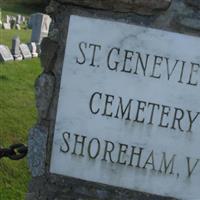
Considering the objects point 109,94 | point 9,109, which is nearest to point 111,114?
point 109,94

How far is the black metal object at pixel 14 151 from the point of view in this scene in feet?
11.2

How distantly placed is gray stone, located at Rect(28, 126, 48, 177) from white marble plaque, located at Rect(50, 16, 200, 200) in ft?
0.28

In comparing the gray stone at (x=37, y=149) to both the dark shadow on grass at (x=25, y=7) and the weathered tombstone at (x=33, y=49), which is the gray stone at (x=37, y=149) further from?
the dark shadow on grass at (x=25, y=7)

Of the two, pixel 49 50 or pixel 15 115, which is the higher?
pixel 49 50

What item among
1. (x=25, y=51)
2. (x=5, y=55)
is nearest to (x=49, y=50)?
(x=5, y=55)

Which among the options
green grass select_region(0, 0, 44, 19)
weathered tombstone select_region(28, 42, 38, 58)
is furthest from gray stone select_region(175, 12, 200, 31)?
green grass select_region(0, 0, 44, 19)

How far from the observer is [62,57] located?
3.21 m

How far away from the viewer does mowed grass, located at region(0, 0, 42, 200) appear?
200 inches

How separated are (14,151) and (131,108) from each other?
84cm

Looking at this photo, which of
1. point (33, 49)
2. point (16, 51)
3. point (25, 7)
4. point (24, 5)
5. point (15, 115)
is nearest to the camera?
point (15, 115)

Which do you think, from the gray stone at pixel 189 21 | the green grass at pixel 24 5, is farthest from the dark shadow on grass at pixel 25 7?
the gray stone at pixel 189 21

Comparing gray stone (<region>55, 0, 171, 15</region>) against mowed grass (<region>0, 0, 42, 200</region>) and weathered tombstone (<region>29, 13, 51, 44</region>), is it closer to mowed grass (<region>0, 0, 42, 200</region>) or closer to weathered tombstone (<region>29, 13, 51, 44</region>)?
mowed grass (<region>0, 0, 42, 200</region>)

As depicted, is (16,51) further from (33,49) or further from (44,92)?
(44,92)

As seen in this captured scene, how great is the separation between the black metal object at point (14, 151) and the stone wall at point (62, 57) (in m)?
0.14
